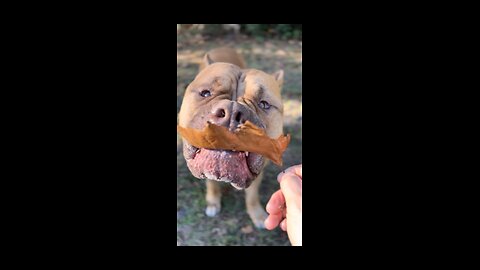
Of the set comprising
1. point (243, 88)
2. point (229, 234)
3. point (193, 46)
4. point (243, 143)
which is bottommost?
point (229, 234)

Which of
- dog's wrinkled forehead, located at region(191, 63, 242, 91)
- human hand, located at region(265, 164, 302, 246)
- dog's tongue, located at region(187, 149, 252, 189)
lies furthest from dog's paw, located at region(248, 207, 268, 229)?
dog's tongue, located at region(187, 149, 252, 189)

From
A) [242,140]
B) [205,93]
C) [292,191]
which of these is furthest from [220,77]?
[292,191]

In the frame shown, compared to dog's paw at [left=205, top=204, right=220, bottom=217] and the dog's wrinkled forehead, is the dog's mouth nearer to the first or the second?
the dog's wrinkled forehead

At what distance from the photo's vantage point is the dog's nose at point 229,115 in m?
2.65

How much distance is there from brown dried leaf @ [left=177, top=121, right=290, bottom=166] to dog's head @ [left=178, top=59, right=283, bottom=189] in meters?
0.07

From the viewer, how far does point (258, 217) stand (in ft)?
15.0

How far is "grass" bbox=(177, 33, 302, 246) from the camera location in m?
4.45

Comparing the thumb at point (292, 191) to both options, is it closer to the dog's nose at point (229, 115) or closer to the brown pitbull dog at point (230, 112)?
the brown pitbull dog at point (230, 112)

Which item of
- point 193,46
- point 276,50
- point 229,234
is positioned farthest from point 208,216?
point 276,50

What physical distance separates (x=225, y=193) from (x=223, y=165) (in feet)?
7.49

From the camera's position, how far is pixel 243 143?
8.53ft

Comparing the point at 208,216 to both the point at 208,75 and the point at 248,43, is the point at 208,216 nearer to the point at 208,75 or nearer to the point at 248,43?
the point at 208,75

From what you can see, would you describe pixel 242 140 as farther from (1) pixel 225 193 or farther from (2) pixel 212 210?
(1) pixel 225 193
